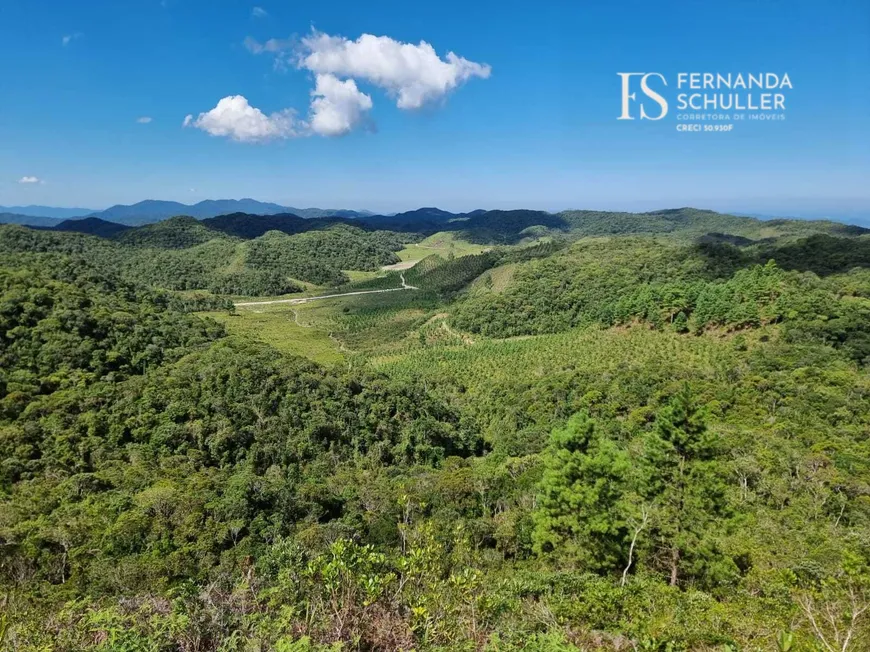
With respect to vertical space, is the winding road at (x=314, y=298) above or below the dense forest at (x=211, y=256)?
below

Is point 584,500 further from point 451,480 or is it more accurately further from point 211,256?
point 211,256

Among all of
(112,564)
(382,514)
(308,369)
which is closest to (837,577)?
(382,514)

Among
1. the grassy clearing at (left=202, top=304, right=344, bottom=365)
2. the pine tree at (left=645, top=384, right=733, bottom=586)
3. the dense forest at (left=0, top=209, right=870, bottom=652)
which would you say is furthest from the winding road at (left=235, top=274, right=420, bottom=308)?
the pine tree at (left=645, top=384, right=733, bottom=586)

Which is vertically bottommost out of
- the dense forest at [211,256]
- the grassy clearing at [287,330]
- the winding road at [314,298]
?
the grassy clearing at [287,330]

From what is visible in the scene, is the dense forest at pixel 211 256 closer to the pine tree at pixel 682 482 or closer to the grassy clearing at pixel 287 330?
the grassy clearing at pixel 287 330

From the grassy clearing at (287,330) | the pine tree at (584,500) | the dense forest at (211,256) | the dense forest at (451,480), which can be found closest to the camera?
the dense forest at (451,480)

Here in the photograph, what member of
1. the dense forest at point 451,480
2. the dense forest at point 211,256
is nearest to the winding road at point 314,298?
the dense forest at point 211,256

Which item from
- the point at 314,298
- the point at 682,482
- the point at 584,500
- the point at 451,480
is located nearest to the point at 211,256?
the point at 314,298

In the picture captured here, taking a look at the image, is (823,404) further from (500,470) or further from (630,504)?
Result: (630,504)
